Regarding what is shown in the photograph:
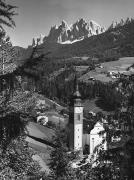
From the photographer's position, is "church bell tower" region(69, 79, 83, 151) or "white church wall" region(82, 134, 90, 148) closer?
"church bell tower" region(69, 79, 83, 151)

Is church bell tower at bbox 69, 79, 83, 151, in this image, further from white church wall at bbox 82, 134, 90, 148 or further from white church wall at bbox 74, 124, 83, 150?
white church wall at bbox 82, 134, 90, 148

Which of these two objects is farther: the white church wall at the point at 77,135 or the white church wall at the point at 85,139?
the white church wall at the point at 85,139

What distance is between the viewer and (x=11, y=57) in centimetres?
1805

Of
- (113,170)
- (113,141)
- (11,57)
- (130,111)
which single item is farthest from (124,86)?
(11,57)

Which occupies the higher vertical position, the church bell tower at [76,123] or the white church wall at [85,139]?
the church bell tower at [76,123]

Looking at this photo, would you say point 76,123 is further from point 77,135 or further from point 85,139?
point 85,139

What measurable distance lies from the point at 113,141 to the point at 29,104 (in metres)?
8.62

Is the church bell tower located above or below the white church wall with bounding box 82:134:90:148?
above

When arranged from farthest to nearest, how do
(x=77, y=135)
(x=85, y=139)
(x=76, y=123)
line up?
(x=85, y=139), (x=76, y=123), (x=77, y=135)

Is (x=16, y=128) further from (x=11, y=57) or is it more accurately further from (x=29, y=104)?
(x=11, y=57)

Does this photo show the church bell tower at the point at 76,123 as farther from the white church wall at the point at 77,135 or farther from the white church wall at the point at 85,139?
the white church wall at the point at 85,139

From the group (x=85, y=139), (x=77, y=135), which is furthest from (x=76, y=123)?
(x=85, y=139)

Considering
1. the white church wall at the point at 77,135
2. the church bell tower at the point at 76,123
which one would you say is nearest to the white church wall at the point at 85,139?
the church bell tower at the point at 76,123

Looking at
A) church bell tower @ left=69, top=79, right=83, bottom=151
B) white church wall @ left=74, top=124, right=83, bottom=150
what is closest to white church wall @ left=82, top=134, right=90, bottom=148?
church bell tower @ left=69, top=79, right=83, bottom=151
